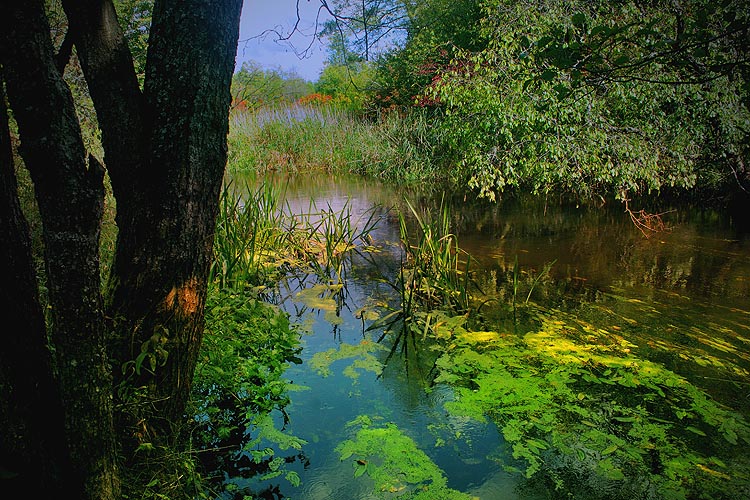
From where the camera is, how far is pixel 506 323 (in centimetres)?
334

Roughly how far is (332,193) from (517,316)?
585cm

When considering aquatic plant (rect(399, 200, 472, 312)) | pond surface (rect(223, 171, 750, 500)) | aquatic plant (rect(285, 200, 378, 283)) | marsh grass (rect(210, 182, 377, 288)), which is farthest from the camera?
aquatic plant (rect(285, 200, 378, 283))

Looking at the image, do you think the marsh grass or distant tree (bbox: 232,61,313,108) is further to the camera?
distant tree (bbox: 232,61,313,108)

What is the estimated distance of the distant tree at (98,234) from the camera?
3.60ft

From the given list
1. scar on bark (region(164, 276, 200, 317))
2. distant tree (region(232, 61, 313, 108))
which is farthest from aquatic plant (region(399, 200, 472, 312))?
distant tree (region(232, 61, 313, 108))

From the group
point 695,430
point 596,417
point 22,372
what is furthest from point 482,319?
point 22,372

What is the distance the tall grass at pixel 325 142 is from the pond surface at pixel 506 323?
4.81m

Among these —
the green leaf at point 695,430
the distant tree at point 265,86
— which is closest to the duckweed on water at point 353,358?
the green leaf at point 695,430

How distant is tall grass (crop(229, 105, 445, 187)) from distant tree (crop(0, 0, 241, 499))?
30.9ft

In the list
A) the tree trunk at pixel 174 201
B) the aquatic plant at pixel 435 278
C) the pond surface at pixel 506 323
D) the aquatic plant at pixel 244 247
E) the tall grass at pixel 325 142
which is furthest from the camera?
the tall grass at pixel 325 142

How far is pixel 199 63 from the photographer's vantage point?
1588mm

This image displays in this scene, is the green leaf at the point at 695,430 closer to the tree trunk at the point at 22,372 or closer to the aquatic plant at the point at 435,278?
the aquatic plant at the point at 435,278

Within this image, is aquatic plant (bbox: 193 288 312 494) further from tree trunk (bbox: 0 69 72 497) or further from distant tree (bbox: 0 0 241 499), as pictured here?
tree trunk (bbox: 0 69 72 497)

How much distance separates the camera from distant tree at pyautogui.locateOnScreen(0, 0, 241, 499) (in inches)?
43.2
